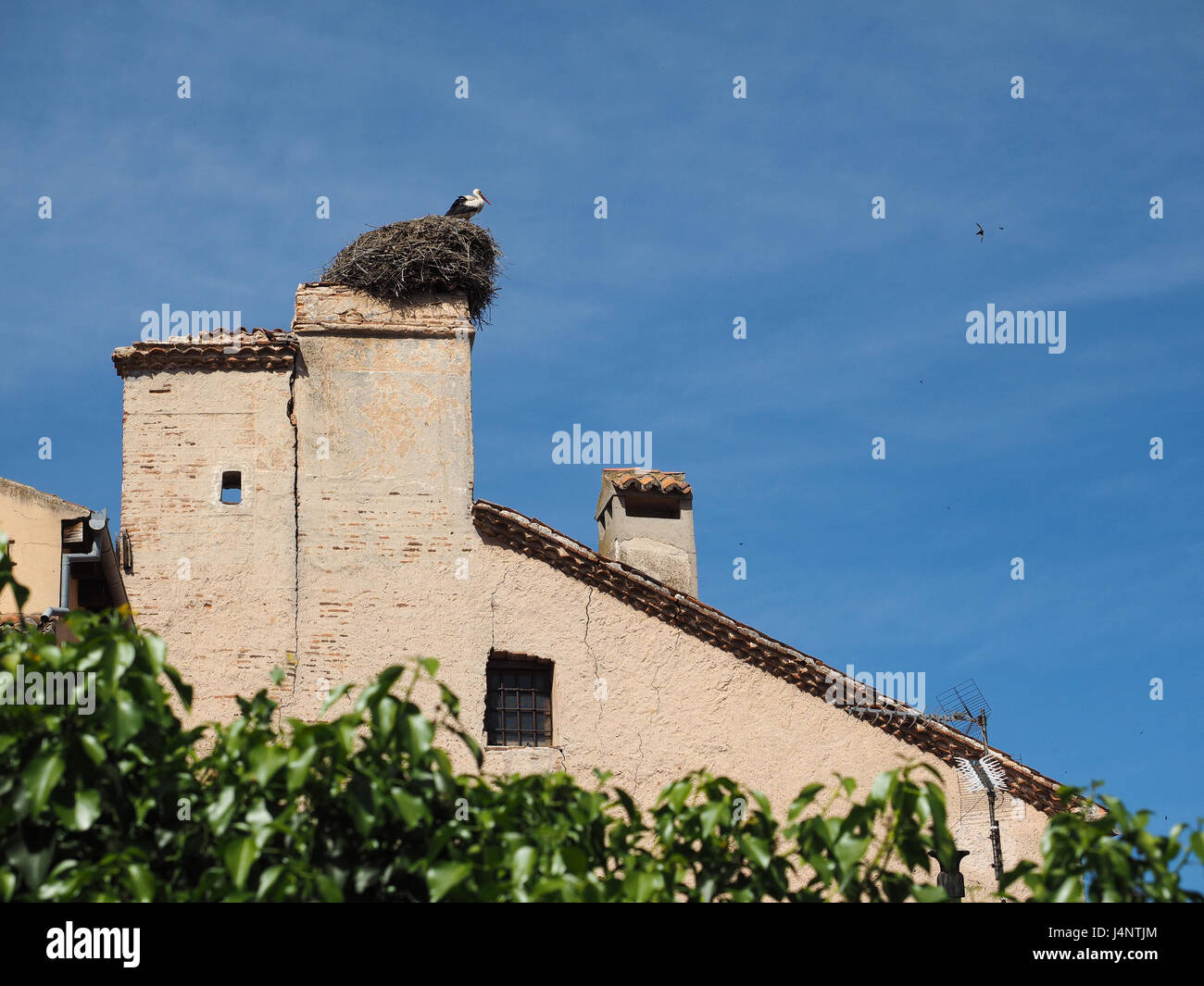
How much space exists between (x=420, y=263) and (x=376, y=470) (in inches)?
106

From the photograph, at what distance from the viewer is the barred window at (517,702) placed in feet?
53.4

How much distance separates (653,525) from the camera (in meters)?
19.6

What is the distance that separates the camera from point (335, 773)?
526 centimetres

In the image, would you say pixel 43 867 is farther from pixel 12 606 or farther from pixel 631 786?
pixel 631 786

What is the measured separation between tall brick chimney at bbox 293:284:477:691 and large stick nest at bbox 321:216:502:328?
0.16 metres

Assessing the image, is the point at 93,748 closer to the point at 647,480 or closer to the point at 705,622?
the point at 705,622

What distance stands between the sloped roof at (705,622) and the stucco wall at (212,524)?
238 cm

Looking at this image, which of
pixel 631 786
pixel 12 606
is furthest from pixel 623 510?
pixel 12 606

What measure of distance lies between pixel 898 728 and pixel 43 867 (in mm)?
12996

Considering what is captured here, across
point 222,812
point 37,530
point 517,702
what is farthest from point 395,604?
point 222,812

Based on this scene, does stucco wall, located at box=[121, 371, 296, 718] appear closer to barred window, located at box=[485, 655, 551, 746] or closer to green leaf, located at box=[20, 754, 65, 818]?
barred window, located at box=[485, 655, 551, 746]

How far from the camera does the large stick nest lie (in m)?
17.8

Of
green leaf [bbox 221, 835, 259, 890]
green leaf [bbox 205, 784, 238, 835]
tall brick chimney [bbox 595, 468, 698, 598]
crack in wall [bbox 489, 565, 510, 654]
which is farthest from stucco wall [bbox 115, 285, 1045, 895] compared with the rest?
green leaf [bbox 221, 835, 259, 890]

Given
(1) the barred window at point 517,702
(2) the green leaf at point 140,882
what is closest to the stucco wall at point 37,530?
(1) the barred window at point 517,702
